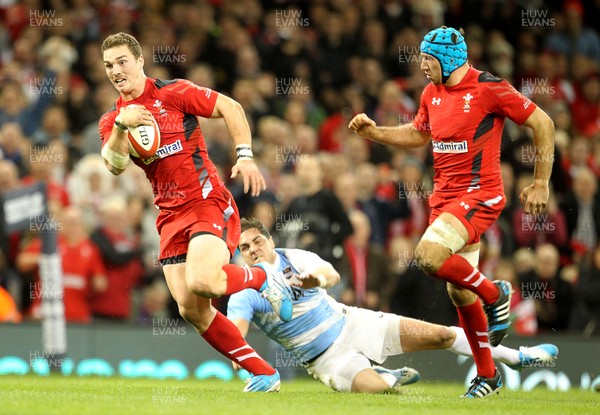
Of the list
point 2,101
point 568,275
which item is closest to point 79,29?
point 2,101

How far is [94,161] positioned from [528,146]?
17.3 ft

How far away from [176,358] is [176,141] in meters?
4.18

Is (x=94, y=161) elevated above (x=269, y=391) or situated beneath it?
elevated above

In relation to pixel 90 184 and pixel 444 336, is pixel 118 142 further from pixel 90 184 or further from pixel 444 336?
pixel 90 184

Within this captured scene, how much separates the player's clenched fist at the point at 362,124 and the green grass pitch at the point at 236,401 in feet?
6.88

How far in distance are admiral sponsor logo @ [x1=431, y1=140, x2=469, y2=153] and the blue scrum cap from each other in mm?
536

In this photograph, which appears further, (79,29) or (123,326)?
(79,29)

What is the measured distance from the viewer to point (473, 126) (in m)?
8.71

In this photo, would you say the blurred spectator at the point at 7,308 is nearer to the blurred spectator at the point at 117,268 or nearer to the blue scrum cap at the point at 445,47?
the blurred spectator at the point at 117,268

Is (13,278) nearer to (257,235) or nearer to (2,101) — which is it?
(2,101)

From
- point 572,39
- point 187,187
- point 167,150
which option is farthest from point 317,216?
point 572,39

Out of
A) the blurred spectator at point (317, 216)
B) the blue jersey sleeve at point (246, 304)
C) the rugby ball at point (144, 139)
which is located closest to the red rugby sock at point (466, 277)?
the blue jersey sleeve at point (246, 304)

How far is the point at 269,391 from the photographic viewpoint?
28.5ft

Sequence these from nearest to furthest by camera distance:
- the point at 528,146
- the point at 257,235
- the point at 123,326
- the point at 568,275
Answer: the point at 257,235, the point at 123,326, the point at 568,275, the point at 528,146
